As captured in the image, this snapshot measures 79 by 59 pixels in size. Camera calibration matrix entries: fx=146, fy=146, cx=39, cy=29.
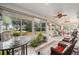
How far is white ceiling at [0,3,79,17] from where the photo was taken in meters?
2.58

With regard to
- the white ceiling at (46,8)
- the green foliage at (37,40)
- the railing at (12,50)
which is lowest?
the railing at (12,50)

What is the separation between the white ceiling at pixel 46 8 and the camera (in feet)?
8.46

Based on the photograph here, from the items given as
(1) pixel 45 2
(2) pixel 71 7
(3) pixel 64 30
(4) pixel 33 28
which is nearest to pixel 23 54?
(4) pixel 33 28

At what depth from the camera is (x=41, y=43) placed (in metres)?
2.65

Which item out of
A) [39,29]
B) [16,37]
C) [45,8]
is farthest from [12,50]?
[45,8]

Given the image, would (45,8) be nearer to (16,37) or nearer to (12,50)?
(16,37)

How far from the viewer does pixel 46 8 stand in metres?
2.62

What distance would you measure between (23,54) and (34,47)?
24 cm

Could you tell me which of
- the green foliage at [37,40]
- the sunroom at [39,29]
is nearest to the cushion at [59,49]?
the sunroom at [39,29]

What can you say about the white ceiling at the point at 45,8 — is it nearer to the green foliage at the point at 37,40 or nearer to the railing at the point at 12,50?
the green foliage at the point at 37,40

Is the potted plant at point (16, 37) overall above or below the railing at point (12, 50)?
above

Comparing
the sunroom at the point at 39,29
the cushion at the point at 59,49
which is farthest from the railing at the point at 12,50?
the cushion at the point at 59,49

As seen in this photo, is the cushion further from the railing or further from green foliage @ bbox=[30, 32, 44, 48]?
the railing

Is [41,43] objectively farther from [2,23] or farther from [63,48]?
[2,23]
